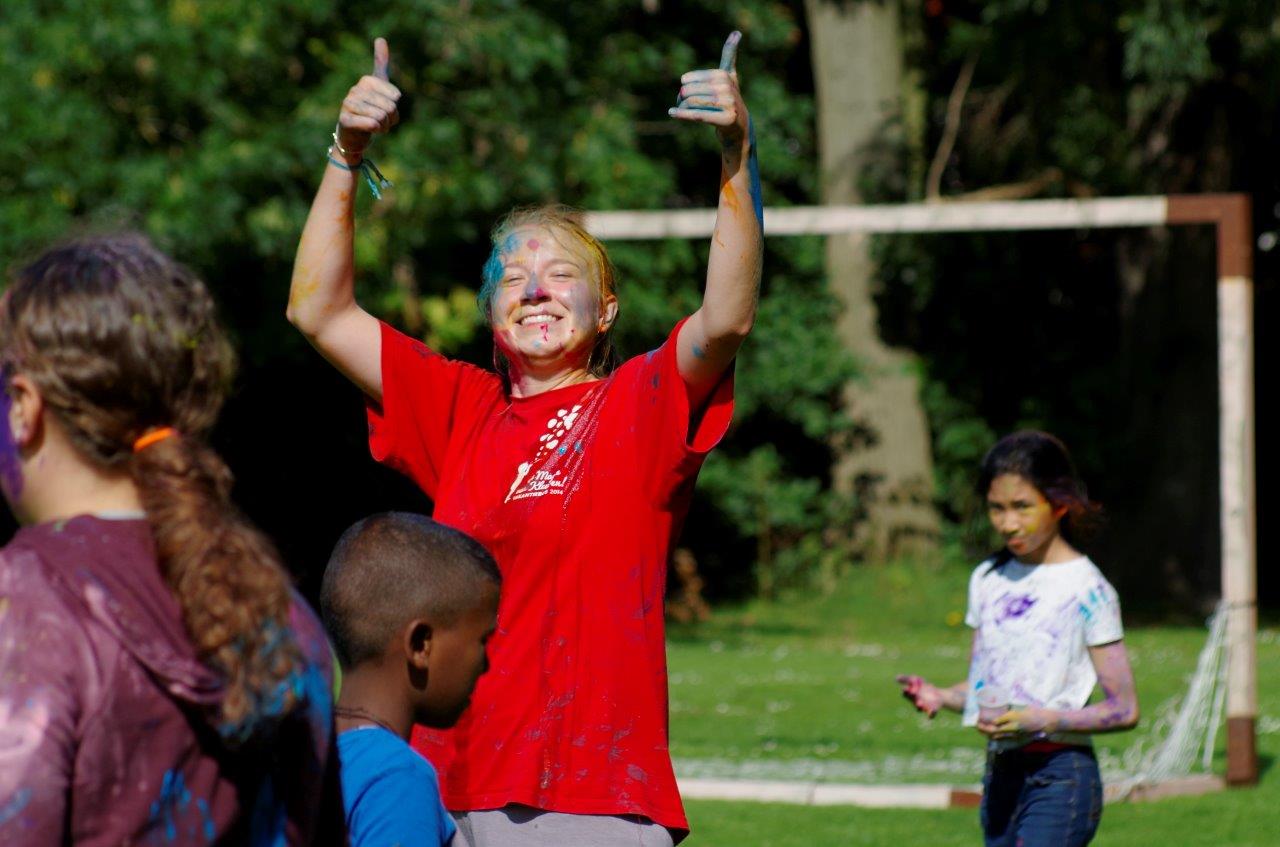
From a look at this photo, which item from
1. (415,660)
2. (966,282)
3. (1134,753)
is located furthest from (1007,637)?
(966,282)

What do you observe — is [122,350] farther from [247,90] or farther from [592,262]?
[247,90]

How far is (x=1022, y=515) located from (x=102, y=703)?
11.7 feet

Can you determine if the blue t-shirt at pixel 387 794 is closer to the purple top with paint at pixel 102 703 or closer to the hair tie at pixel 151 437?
the purple top with paint at pixel 102 703

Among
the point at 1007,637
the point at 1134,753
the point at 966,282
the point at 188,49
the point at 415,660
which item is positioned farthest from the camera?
the point at 966,282

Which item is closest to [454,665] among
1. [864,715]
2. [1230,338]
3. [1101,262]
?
[1230,338]

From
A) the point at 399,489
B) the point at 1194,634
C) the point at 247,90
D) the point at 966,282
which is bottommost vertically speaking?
the point at 1194,634

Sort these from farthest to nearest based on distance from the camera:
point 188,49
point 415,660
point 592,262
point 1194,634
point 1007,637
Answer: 1. point 1194,634
2. point 188,49
3. point 1007,637
4. point 592,262
5. point 415,660

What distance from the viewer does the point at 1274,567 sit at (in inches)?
856

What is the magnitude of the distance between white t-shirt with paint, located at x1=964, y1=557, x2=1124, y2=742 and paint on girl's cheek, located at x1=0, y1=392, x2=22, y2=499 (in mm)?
3370

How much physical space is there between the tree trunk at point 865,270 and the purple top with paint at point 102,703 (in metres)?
18.4

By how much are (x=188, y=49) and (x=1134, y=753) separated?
32.6 feet

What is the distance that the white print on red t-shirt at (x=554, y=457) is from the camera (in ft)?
10.9

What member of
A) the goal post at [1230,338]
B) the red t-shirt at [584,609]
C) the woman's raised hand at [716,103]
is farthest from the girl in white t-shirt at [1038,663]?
the goal post at [1230,338]

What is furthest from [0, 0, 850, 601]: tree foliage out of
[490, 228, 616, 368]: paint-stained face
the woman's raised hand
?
the woman's raised hand
